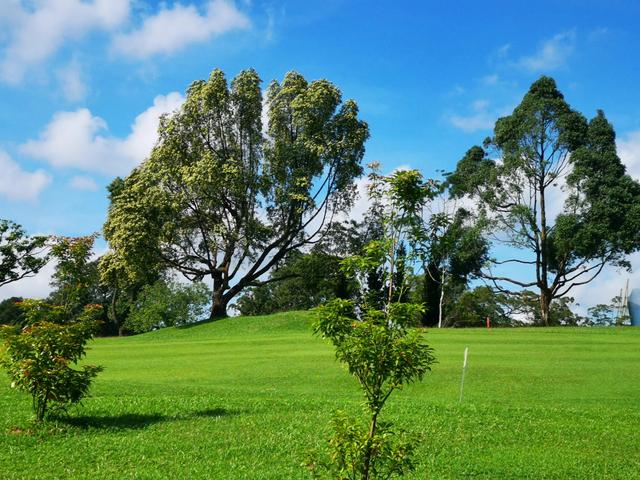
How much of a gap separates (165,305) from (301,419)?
41828mm

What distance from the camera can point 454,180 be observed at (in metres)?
47.8

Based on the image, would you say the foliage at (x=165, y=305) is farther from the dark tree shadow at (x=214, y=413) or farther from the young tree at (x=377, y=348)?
the young tree at (x=377, y=348)

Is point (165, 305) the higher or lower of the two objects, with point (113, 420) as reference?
higher

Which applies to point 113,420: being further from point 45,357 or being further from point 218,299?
point 218,299

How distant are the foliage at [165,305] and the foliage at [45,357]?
1602 inches

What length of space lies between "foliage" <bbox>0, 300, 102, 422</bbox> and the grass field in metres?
0.65

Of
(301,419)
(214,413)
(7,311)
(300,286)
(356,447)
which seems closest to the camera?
(356,447)

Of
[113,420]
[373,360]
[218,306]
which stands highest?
[218,306]

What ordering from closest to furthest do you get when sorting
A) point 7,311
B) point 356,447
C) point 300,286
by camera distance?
point 356,447 → point 300,286 → point 7,311

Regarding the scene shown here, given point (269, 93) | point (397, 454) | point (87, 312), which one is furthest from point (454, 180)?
point (397, 454)

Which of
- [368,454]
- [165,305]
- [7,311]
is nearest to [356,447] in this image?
[368,454]

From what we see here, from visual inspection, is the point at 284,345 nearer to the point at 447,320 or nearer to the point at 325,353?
the point at 325,353

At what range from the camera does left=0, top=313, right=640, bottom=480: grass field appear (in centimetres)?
873

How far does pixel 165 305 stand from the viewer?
168ft
